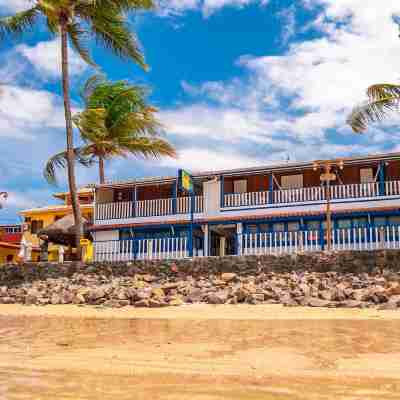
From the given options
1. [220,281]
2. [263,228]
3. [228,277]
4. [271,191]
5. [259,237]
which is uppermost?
[271,191]

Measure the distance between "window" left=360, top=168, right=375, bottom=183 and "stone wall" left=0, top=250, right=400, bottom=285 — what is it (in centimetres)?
818

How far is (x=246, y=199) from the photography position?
2359cm

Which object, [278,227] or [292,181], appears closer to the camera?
[278,227]

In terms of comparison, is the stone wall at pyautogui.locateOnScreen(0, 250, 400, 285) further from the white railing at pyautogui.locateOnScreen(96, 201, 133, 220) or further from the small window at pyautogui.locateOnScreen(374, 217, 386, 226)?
the small window at pyautogui.locateOnScreen(374, 217, 386, 226)

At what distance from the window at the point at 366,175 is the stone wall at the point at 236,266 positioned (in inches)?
322

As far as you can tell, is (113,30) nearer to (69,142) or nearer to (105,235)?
(69,142)

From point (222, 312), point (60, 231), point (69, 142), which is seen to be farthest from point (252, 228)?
point (222, 312)

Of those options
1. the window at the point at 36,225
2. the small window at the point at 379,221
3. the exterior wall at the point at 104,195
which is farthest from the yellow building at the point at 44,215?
the small window at the point at 379,221

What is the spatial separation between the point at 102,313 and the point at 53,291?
17.8 feet

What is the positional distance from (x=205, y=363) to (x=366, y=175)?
20.9 metres

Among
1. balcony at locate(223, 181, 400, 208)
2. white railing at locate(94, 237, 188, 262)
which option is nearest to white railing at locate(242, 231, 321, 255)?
balcony at locate(223, 181, 400, 208)

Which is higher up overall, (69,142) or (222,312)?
(69,142)

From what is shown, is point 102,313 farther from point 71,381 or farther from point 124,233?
point 124,233

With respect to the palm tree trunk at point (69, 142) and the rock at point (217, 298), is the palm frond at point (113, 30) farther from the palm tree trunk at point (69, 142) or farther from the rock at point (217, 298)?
the rock at point (217, 298)
